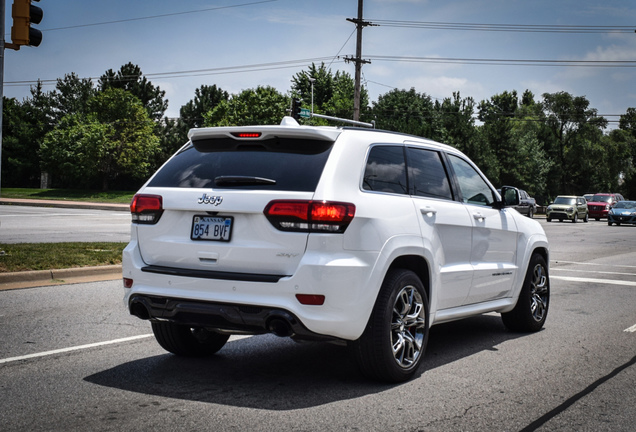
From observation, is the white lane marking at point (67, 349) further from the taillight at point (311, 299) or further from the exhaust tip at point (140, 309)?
the taillight at point (311, 299)

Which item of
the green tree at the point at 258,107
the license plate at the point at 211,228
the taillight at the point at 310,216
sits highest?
the green tree at the point at 258,107

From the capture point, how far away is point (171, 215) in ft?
16.7

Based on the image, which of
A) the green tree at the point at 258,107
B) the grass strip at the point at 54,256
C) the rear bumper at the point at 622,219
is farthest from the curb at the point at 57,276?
the green tree at the point at 258,107

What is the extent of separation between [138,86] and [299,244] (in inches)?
3495

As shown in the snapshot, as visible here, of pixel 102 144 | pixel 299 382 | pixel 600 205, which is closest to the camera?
pixel 299 382

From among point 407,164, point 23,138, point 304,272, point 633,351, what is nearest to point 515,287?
point 633,351

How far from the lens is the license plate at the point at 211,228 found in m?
4.82

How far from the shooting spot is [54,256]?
11852 mm

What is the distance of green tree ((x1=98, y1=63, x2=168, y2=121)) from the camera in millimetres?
86188

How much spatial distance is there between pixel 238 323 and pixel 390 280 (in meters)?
1.12

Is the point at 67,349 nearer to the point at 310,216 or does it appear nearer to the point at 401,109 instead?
the point at 310,216

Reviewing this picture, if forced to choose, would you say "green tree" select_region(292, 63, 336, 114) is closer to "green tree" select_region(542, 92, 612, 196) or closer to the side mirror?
"green tree" select_region(542, 92, 612, 196)

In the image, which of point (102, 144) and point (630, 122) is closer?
point (102, 144)

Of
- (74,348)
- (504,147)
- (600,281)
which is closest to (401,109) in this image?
(504,147)
